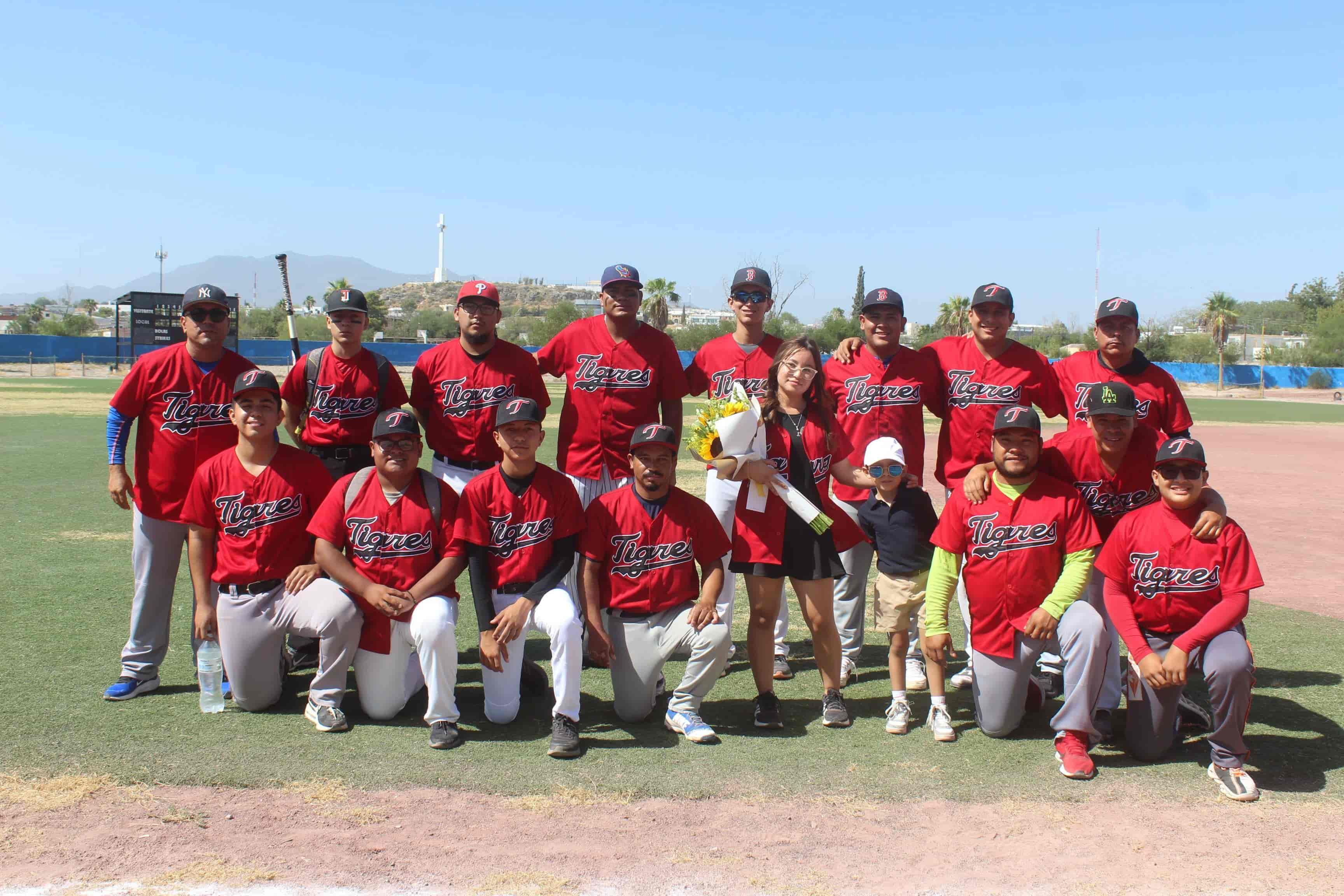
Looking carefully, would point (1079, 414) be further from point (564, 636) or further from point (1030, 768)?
point (564, 636)

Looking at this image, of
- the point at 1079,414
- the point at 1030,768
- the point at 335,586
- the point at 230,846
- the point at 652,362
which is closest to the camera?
the point at 230,846

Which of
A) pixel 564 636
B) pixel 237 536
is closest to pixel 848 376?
pixel 564 636

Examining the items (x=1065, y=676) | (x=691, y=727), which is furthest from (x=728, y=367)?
(x=1065, y=676)

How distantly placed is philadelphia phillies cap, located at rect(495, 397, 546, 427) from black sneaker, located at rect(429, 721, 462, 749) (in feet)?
4.83

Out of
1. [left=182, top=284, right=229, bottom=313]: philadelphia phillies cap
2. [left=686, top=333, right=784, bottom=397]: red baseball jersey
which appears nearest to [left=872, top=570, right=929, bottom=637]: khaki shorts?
[left=686, top=333, right=784, bottom=397]: red baseball jersey

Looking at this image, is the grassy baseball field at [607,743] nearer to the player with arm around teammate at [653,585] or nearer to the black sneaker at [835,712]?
the black sneaker at [835,712]

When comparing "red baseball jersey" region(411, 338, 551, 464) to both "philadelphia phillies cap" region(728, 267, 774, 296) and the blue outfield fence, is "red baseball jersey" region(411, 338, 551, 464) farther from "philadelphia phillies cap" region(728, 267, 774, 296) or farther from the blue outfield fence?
the blue outfield fence

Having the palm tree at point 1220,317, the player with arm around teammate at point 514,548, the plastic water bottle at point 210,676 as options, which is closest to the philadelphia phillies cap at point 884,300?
the player with arm around teammate at point 514,548

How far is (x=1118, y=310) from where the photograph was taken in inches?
211

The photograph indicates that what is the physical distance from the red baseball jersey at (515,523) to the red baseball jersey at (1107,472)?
99.9 inches

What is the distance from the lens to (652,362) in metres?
6.05

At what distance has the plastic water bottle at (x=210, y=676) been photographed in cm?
514

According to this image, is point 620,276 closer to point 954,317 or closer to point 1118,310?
point 1118,310

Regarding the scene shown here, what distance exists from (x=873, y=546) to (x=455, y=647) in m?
2.43
